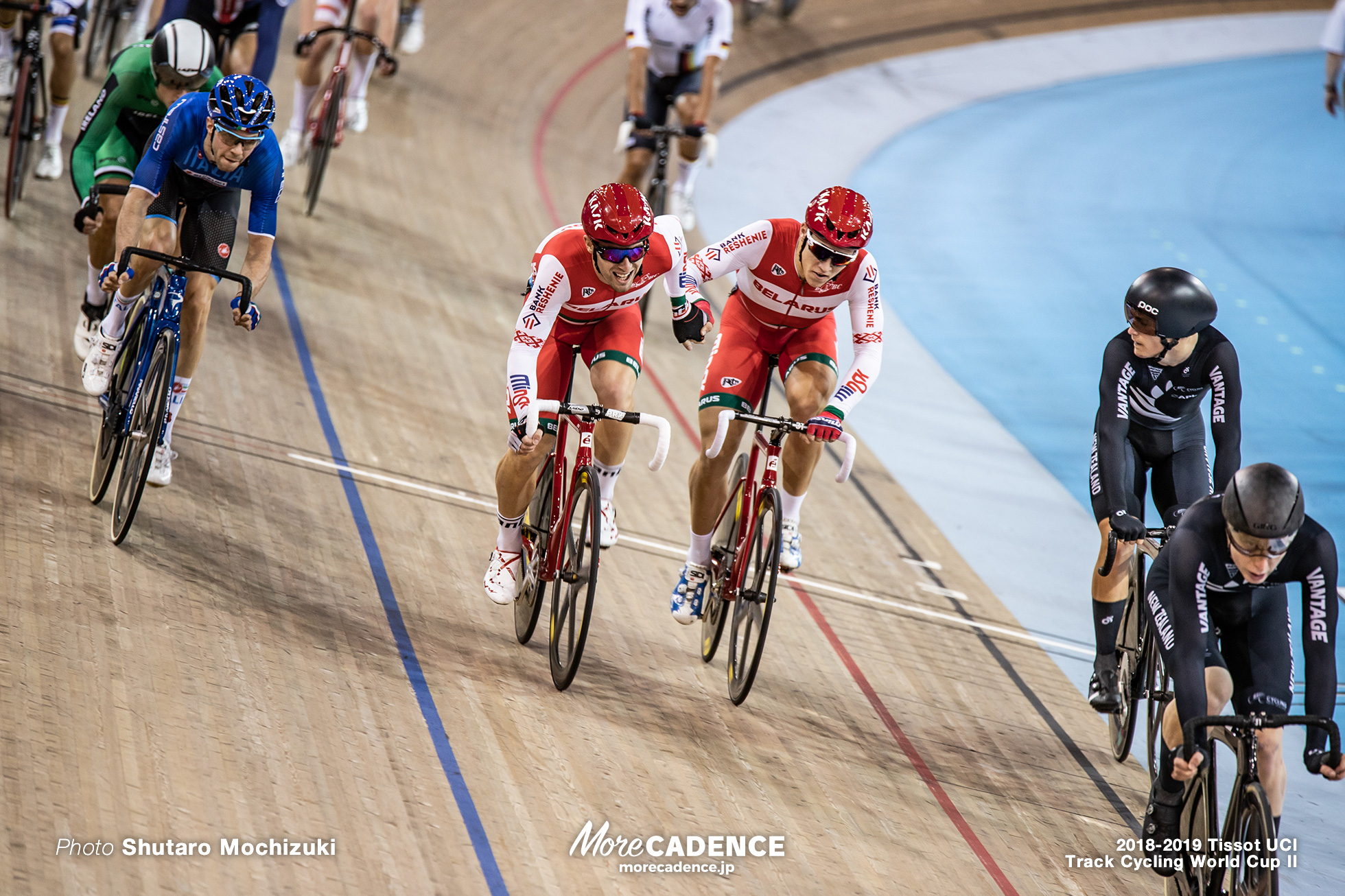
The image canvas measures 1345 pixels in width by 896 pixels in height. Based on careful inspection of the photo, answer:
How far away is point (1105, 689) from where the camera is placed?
169 inches

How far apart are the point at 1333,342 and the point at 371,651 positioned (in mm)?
7467

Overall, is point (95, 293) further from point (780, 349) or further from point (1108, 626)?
point (1108, 626)

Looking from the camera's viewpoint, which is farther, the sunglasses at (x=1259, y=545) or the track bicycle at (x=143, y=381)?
the track bicycle at (x=143, y=381)

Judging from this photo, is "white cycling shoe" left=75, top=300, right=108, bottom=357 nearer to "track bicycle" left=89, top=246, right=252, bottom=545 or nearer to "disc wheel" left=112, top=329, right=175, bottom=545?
"track bicycle" left=89, top=246, right=252, bottom=545

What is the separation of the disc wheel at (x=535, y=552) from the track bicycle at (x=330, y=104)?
401cm

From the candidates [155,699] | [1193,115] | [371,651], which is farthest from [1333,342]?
[155,699]

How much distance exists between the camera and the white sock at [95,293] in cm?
491

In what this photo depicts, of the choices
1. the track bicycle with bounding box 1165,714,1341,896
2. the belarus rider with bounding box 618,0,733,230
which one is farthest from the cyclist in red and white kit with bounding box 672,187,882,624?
the belarus rider with bounding box 618,0,733,230

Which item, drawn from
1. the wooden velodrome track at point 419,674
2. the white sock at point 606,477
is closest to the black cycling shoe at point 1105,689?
the wooden velodrome track at point 419,674

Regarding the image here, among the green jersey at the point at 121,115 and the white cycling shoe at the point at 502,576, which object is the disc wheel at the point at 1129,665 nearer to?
the white cycling shoe at the point at 502,576

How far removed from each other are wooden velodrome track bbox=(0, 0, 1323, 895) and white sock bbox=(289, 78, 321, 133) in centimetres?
104

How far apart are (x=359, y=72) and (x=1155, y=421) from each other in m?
5.48

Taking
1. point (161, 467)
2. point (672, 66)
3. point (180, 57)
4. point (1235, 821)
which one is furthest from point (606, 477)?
point (672, 66)

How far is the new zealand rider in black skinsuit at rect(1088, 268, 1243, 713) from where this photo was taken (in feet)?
12.7
